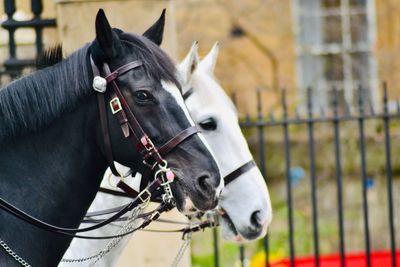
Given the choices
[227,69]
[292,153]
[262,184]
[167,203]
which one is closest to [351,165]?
[292,153]

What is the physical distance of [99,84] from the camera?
13.2 ft

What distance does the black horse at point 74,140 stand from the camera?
4004mm

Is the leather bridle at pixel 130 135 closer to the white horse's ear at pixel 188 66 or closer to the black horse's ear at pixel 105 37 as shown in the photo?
the black horse's ear at pixel 105 37

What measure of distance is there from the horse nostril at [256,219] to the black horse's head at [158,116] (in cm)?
150

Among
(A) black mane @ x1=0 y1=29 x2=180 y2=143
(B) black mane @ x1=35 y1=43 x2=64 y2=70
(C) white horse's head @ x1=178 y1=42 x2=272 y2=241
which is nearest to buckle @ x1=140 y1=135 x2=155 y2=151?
(A) black mane @ x1=0 y1=29 x2=180 y2=143

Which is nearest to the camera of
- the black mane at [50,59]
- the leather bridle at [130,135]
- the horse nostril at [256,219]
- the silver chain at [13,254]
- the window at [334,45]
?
the silver chain at [13,254]

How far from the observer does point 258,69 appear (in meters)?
13.5

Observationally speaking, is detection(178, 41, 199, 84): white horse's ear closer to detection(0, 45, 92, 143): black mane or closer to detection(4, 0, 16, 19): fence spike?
detection(0, 45, 92, 143): black mane

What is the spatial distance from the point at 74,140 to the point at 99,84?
250 mm

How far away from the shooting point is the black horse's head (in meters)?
4.00

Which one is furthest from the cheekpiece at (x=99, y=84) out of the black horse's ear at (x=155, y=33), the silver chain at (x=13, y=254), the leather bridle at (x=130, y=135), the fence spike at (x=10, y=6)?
the fence spike at (x=10, y=6)

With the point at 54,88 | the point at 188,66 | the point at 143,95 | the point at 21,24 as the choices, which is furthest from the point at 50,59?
the point at 21,24

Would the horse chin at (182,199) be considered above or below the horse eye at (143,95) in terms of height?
below

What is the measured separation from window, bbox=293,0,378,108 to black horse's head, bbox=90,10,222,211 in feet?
30.3
